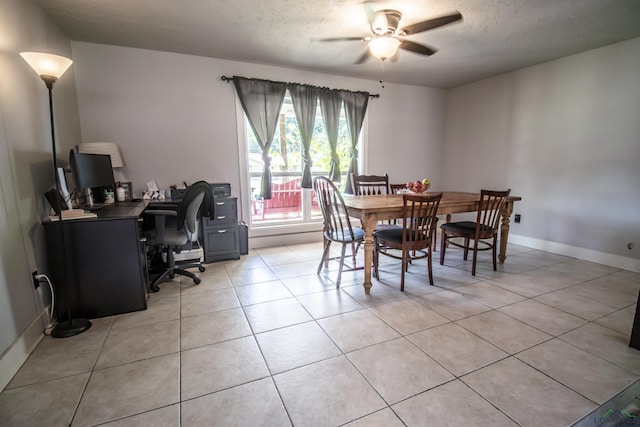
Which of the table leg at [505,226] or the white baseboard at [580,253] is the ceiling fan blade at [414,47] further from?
the white baseboard at [580,253]

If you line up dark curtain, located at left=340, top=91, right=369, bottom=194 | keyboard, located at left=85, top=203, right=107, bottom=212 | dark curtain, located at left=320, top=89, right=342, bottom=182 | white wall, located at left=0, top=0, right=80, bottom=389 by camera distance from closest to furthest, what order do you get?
white wall, located at left=0, top=0, right=80, bottom=389, keyboard, located at left=85, top=203, right=107, bottom=212, dark curtain, located at left=320, top=89, right=342, bottom=182, dark curtain, located at left=340, top=91, right=369, bottom=194

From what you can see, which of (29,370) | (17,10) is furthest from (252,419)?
(17,10)

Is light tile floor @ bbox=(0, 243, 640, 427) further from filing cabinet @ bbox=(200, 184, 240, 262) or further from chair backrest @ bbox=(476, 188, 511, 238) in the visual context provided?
filing cabinet @ bbox=(200, 184, 240, 262)

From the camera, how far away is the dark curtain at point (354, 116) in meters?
4.43

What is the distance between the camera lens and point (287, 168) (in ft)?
14.1

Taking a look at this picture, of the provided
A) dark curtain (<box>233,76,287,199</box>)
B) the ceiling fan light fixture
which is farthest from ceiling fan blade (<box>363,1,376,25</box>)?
dark curtain (<box>233,76,287,199</box>)

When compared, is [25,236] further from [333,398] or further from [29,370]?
[333,398]

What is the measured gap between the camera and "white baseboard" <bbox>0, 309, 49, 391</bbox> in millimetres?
1602

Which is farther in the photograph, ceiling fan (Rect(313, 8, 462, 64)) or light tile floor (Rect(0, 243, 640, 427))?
ceiling fan (Rect(313, 8, 462, 64))

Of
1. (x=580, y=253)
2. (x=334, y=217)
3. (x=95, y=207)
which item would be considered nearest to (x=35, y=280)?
(x=95, y=207)

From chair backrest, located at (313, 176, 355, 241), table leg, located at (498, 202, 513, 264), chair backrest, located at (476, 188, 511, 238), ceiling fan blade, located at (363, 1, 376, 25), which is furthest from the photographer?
table leg, located at (498, 202, 513, 264)

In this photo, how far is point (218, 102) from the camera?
12.3ft

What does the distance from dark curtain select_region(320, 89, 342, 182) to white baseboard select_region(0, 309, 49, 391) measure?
3.52m

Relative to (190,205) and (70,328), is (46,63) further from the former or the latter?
(70,328)
